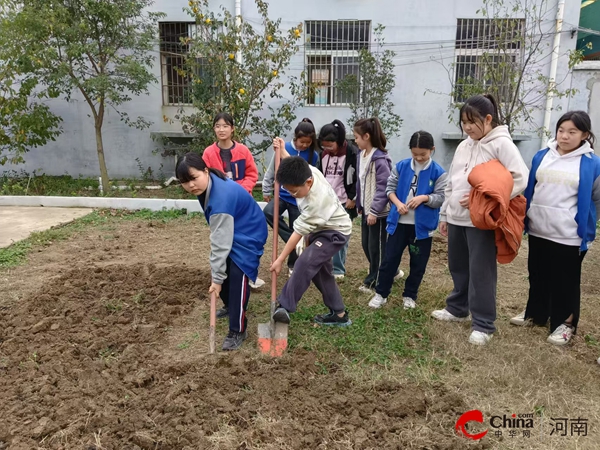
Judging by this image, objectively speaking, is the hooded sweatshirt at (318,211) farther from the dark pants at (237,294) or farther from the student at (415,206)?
the student at (415,206)

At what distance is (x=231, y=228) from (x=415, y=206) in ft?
4.66

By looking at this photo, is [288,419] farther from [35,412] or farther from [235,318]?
[35,412]

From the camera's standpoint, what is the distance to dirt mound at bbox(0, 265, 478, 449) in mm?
2262

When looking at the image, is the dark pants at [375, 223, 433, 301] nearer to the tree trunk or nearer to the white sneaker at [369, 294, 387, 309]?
the white sneaker at [369, 294, 387, 309]

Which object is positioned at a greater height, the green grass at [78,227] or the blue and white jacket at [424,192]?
the blue and white jacket at [424,192]

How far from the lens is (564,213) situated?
9.98 feet

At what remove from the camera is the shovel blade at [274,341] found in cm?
309

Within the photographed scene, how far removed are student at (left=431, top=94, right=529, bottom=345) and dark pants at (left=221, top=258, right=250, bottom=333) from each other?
1478 millimetres

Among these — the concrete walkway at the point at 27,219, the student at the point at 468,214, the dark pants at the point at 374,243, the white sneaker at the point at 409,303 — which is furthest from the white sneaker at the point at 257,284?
the concrete walkway at the point at 27,219

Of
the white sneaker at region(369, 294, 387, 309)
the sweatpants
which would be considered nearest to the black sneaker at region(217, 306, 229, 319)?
the white sneaker at region(369, 294, 387, 309)

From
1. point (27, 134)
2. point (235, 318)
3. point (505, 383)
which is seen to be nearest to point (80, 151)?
point (27, 134)

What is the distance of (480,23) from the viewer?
335 inches

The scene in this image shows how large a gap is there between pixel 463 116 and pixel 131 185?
23.2ft

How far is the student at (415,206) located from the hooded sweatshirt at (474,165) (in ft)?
0.64
